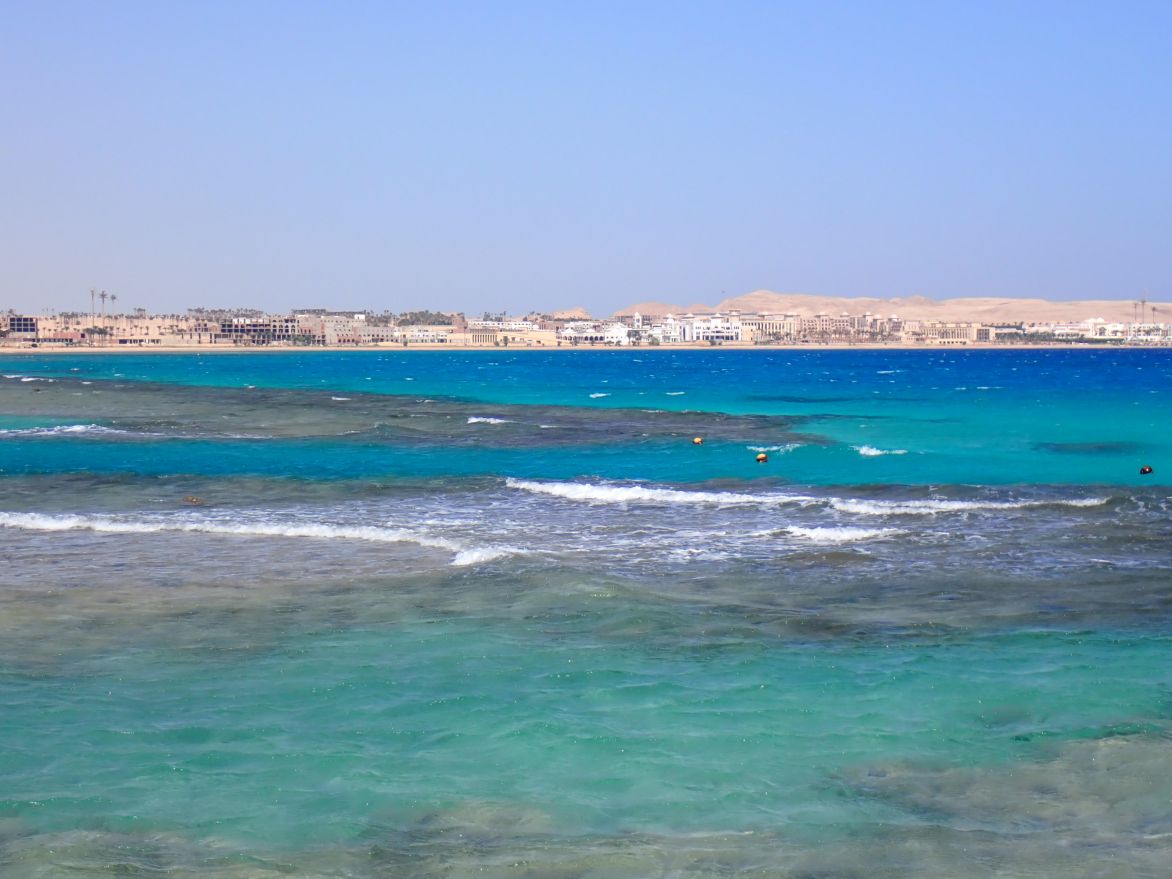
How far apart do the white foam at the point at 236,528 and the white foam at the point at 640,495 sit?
6435 millimetres

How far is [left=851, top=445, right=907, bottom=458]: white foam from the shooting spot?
40.6 m

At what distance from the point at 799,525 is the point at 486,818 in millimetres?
14909

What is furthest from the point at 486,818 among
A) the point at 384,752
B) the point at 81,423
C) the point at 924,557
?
the point at 81,423

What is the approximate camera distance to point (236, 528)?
78.8 ft

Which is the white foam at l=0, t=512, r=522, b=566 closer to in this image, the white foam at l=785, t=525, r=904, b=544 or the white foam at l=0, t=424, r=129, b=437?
the white foam at l=785, t=525, r=904, b=544

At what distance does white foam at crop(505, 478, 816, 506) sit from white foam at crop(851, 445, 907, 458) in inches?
451

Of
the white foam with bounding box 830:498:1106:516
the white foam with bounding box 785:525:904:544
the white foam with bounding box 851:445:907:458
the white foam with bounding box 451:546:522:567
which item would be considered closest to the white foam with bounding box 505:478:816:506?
the white foam with bounding box 830:498:1106:516

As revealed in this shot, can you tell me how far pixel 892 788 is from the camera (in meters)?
10.8

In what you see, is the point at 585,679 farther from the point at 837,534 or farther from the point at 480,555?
the point at 837,534

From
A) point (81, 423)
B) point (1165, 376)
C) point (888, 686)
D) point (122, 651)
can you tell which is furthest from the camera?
point (1165, 376)

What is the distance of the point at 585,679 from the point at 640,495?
618 inches

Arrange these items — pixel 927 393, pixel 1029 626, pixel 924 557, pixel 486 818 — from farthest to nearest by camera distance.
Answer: pixel 927 393
pixel 924 557
pixel 1029 626
pixel 486 818

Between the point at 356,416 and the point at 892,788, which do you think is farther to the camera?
the point at 356,416

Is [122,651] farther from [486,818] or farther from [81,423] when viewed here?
[81,423]
